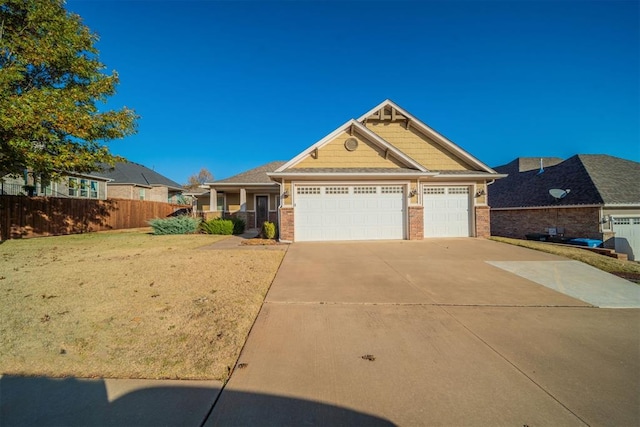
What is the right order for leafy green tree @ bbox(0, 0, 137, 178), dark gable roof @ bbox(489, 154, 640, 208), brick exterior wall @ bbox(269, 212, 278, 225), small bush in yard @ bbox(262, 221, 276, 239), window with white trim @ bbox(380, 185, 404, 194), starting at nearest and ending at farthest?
leafy green tree @ bbox(0, 0, 137, 178), window with white trim @ bbox(380, 185, 404, 194), small bush in yard @ bbox(262, 221, 276, 239), dark gable roof @ bbox(489, 154, 640, 208), brick exterior wall @ bbox(269, 212, 278, 225)

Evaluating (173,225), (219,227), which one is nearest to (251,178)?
(219,227)

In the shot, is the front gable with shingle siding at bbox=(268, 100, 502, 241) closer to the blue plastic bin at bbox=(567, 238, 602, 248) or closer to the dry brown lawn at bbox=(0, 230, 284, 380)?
the dry brown lawn at bbox=(0, 230, 284, 380)

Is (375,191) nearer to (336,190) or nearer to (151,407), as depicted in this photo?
(336,190)

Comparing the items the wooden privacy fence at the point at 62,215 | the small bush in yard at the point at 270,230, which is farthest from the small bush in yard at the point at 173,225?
the small bush in yard at the point at 270,230

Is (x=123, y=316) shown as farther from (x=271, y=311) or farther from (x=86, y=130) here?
(x=86, y=130)

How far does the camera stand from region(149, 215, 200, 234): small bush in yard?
576 inches

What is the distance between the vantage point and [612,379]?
2689 mm

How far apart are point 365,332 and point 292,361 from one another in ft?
3.63

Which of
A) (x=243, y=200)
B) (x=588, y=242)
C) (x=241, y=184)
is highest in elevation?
(x=241, y=184)

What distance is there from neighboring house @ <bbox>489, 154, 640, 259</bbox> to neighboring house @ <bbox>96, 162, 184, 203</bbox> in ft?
105

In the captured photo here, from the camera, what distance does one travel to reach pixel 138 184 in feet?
89.1

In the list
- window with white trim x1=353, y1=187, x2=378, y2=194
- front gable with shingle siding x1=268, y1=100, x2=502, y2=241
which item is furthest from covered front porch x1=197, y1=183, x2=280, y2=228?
window with white trim x1=353, y1=187, x2=378, y2=194

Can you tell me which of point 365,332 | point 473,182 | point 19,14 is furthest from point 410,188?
point 19,14

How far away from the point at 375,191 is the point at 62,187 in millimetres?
23250
